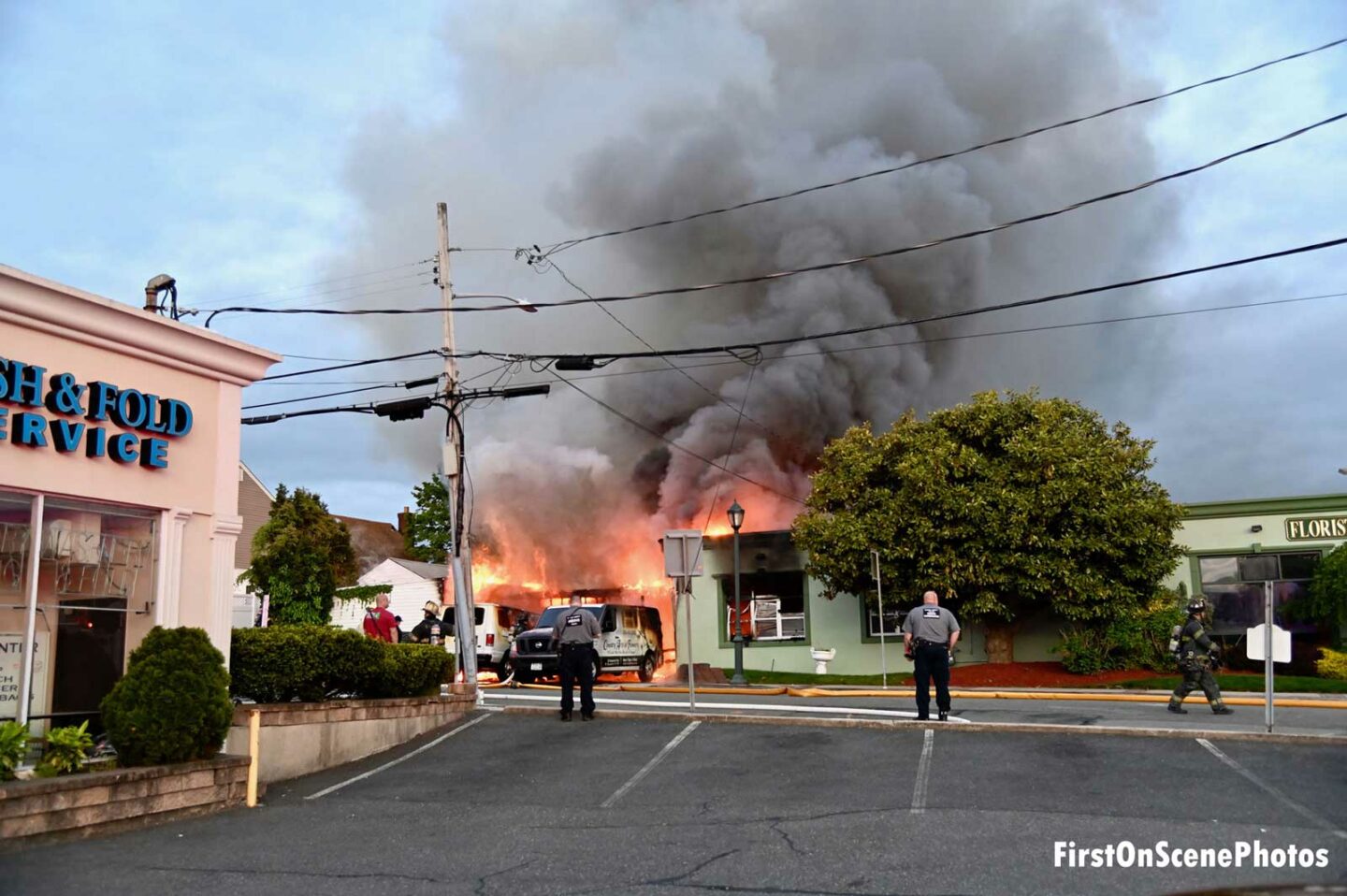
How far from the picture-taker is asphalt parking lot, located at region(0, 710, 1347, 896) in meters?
6.58

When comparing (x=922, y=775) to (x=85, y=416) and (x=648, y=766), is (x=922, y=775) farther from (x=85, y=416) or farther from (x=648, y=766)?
(x=85, y=416)

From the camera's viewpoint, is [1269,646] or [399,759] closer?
[1269,646]

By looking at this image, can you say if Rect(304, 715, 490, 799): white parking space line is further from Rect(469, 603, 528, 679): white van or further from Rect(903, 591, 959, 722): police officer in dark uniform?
Rect(469, 603, 528, 679): white van

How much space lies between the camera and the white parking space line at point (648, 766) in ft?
30.6

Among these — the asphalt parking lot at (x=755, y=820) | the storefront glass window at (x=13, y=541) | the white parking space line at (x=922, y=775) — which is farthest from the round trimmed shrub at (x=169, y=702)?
the white parking space line at (x=922, y=775)

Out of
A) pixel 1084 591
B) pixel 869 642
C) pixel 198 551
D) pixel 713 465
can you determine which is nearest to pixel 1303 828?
pixel 198 551

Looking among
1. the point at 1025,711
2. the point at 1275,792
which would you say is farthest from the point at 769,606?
the point at 1275,792

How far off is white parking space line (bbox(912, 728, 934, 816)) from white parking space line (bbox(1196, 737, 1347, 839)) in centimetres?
245

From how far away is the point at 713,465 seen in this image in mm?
38406

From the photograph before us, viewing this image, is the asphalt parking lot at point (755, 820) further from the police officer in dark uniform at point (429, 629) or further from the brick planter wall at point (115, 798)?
the police officer in dark uniform at point (429, 629)

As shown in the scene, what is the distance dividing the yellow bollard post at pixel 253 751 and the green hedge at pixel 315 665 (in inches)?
30.2

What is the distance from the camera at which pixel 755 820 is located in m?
8.08

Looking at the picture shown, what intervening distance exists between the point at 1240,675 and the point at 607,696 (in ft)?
40.7

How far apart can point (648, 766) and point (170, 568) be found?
15.7ft
